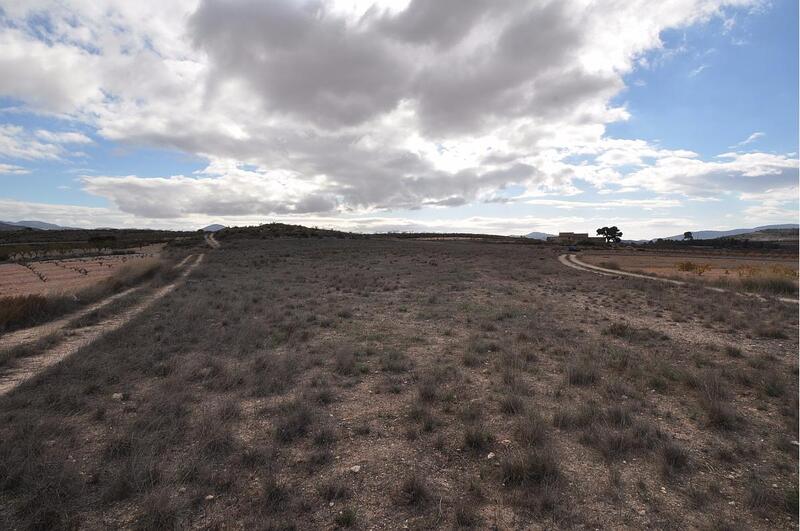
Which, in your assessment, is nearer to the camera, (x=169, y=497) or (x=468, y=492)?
(x=169, y=497)

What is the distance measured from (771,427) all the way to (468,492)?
5.63m

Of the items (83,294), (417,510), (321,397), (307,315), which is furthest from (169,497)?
(83,294)

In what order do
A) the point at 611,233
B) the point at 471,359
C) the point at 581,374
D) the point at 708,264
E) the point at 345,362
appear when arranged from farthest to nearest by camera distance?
the point at 611,233
the point at 708,264
the point at 471,359
the point at 345,362
the point at 581,374

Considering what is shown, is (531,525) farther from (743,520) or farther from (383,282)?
(383,282)

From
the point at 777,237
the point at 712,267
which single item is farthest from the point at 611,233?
the point at 712,267

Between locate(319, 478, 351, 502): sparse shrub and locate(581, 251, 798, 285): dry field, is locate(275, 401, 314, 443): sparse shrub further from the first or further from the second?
locate(581, 251, 798, 285): dry field

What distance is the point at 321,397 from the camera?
753 centimetres

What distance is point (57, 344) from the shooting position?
35.2 feet

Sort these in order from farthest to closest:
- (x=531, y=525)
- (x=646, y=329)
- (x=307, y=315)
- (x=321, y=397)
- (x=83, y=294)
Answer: (x=83, y=294) < (x=307, y=315) < (x=646, y=329) < (x=321, y=397) < (x=531, y=525)

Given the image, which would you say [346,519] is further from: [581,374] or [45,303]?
[45,303]

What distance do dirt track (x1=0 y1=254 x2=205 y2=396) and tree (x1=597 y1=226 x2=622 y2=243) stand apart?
111311 mm

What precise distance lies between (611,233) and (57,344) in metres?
124

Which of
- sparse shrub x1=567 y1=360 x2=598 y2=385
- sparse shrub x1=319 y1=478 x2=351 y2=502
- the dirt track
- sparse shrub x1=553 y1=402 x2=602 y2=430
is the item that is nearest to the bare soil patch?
sparse shrub x1=567 y1=360 x2=598 y2=385

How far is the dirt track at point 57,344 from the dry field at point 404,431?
546 mm
